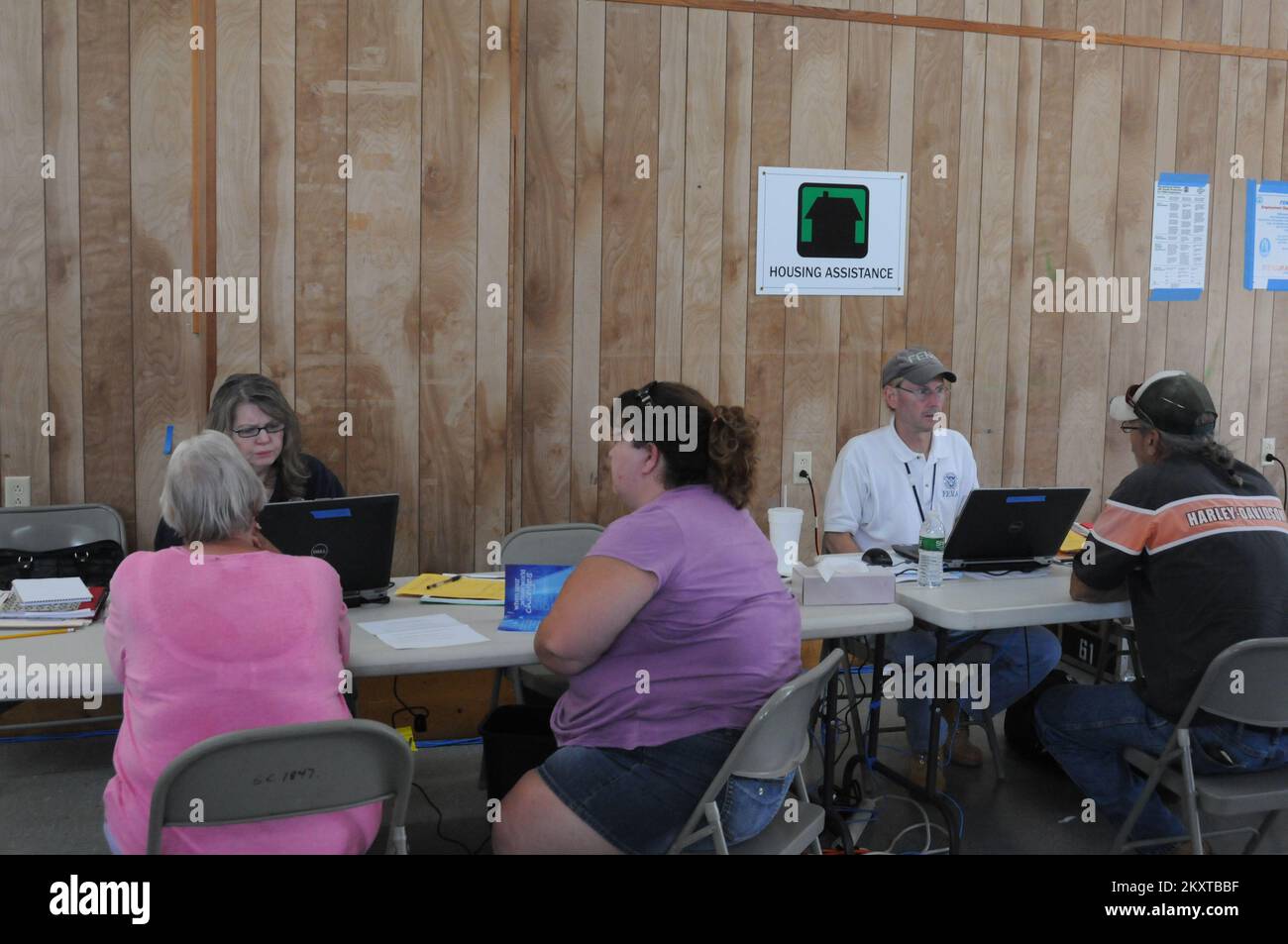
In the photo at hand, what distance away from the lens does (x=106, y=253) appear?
4.02 meters

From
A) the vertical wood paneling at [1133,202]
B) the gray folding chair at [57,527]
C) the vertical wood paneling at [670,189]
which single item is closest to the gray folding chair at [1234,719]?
the vertical wood paneling at [670,189]

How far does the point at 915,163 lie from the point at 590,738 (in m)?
3.34

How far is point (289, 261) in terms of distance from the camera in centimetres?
414

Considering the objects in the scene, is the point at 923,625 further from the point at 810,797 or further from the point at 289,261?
the point at 289,261

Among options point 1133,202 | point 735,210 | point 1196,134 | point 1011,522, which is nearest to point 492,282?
point 735,210

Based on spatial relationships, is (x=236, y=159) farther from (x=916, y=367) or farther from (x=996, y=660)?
(x=996, y=660)

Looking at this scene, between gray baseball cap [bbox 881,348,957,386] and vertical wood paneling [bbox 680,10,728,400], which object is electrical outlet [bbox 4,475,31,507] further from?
gray baseball cap [bbox 881,348,957,386]

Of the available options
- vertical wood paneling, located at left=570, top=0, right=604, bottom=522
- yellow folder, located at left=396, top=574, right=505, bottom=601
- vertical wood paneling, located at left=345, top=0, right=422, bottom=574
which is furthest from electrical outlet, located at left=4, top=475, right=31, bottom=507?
vertical wood paneling, located at left=570, top=0, right=604, bottom=522

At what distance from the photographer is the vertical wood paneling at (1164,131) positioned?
5.25 m

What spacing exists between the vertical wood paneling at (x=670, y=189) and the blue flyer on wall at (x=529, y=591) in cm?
168

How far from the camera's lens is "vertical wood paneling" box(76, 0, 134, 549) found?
3949 mm

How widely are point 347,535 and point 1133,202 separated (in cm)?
A: 398
